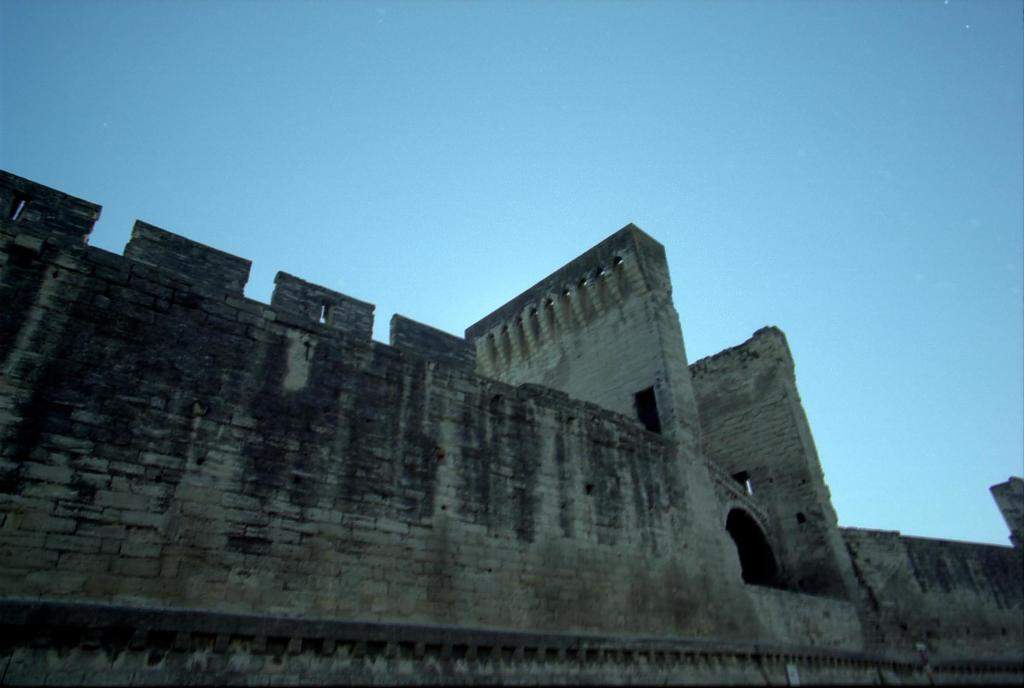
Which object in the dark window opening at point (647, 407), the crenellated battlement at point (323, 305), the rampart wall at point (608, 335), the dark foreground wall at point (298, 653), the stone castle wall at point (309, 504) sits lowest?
the dark foreground wall at point (298, 653)

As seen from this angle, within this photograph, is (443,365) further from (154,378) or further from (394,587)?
(154,378)

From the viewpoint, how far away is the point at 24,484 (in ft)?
15.4

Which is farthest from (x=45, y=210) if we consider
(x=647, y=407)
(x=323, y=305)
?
(x=647, y=407)

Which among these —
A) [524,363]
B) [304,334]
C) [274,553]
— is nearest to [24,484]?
[274,553]

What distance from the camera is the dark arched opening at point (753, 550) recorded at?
13875 mm

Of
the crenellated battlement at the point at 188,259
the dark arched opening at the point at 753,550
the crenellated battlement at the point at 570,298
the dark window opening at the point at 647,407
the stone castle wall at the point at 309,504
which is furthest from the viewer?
the dark arched opening at the point at 753,550

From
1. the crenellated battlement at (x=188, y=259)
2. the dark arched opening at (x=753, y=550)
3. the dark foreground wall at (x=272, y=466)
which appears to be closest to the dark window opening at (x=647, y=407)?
the dark foreground wall at (x=272, y=466)

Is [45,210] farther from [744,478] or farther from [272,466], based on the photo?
[744,478]

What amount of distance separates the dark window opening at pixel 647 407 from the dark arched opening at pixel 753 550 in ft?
11.4

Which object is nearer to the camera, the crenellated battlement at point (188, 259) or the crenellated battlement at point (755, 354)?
the crenellated battlement at point (188, 259)

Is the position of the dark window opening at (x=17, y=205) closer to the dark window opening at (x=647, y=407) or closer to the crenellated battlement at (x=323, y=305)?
the crenellated battlement at (x=323, y=305)

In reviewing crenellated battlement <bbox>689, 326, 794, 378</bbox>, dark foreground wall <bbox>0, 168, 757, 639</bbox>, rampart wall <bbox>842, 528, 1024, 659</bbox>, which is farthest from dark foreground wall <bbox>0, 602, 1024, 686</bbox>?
crenellated battlement <bbox>689, 326, 794, 378</bbox>

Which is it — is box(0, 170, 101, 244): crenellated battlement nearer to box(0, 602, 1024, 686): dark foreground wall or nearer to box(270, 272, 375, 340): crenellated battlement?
box(270, 272, 375, 340): crenellated battlement

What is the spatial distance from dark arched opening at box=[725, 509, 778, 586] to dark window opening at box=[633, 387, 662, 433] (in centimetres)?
347
